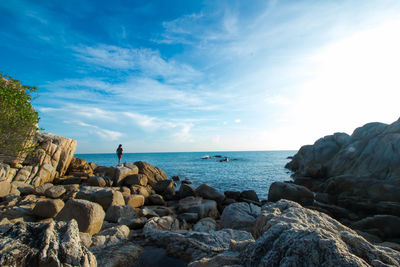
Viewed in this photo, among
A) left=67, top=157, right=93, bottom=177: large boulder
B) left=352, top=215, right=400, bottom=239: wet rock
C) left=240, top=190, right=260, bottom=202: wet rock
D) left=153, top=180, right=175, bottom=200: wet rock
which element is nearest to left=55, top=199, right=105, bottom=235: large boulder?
left=153, top=180, right=175, bottom=200: wet rock

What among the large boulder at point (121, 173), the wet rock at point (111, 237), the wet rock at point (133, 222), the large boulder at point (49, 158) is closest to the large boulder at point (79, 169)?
the large boulder at point (49, 158)

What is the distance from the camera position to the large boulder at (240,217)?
8.70m

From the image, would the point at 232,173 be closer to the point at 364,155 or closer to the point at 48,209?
the point at 364,155

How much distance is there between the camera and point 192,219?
36.8 feet

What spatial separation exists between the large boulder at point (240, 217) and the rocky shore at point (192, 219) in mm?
52

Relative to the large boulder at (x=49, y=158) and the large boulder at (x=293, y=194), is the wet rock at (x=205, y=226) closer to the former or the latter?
the large boulder at (x=293, y=194)

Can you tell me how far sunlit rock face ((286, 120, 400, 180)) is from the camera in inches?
788

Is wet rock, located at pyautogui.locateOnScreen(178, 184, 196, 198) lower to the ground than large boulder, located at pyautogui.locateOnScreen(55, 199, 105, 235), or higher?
lower

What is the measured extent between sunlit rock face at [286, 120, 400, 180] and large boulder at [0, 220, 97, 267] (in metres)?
24.5

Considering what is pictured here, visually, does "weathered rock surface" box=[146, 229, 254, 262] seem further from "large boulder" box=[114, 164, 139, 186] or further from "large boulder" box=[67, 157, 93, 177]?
"large boulder" box=[67, 157, 93, 177]

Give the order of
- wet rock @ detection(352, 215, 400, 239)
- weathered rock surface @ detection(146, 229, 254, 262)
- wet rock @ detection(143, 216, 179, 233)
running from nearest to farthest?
weathered rock surface @ detection(146, 229, 254, 262), wet rock @ detection(143, 216, 179, 233), wet rock @ detection(352, 215, 400, 239)

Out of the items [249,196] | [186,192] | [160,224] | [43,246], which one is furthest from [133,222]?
[249,196]

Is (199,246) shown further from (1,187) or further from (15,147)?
(1,187)

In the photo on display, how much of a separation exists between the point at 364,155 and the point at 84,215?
28.3 m
